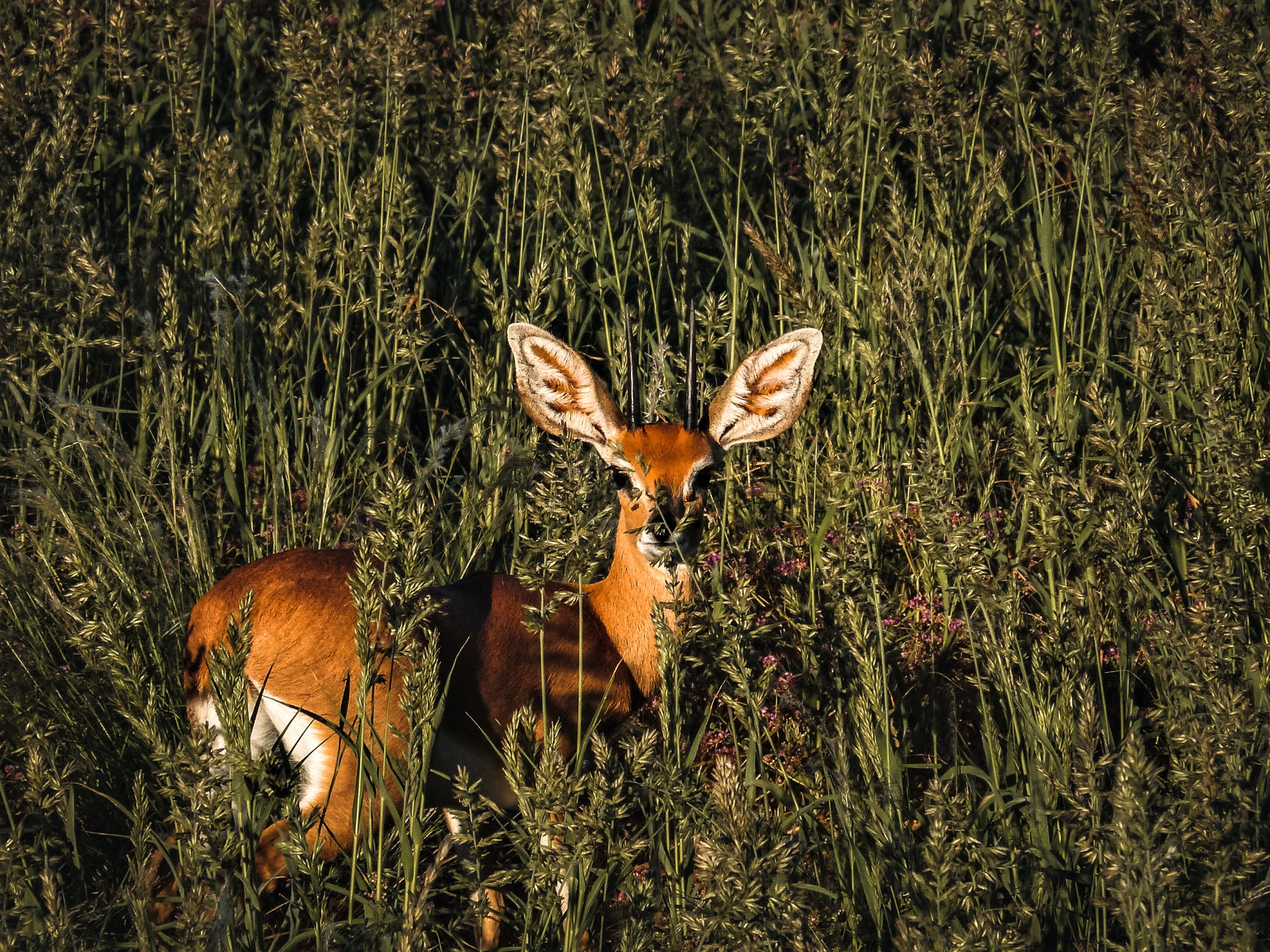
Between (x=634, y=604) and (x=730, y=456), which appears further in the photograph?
(x=730, y=456)

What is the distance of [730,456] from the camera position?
13.9 ft

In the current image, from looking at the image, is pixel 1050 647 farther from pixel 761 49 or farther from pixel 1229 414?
pixel 761 49

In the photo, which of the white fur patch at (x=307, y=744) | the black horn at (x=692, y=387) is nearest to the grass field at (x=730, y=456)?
the black horn at (x=692, y=387)

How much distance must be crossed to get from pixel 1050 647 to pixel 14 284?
3.08 m

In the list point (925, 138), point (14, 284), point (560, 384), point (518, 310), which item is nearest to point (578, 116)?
point (518, 310)

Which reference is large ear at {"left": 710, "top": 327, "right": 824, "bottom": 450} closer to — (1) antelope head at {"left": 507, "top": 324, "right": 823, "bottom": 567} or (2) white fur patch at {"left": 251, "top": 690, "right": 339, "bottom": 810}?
(1) antelope head at {"left": 507, "top": 324, "right": 823, "bottom": 567}

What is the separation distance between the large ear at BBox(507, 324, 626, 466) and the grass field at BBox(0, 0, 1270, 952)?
158 millimetres

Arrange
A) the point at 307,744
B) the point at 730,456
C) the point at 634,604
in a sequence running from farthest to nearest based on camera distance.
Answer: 1. the point at 730,456
2. the point at 634,604
3. the point at 307,744

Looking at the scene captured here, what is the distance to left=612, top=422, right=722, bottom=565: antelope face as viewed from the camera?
11.6 ft

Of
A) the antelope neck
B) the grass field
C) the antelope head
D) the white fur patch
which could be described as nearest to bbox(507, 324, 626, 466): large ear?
the antelope head

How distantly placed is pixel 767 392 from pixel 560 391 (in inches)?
25.6

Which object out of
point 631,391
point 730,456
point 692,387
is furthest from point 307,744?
point 730,456

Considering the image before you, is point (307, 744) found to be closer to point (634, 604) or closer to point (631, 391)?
point (634, 604)

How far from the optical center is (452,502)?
4352 millimetres
